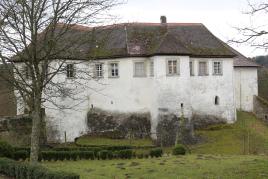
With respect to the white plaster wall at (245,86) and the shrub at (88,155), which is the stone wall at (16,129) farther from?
the white plaster wall at (245,86)

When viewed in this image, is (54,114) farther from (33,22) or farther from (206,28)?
(33,22)

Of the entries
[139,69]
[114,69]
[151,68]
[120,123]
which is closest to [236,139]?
[151,68]

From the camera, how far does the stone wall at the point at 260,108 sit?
48.8 meters

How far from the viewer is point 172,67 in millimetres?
39625

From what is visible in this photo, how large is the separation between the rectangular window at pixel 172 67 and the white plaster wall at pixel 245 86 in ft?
38.2

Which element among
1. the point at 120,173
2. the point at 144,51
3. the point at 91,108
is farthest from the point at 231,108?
the point at 120,173

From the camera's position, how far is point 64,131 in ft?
131

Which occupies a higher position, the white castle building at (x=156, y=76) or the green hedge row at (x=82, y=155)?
the white castle building at (x=156, y=76)

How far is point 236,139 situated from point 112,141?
995cm

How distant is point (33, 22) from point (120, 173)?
280 inches

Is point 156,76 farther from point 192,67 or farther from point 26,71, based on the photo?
point 26,71

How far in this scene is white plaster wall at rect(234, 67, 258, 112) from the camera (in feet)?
162

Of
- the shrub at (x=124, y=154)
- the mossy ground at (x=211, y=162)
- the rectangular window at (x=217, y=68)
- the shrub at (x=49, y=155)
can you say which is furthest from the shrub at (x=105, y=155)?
the rectangular window at (x=217, y=68)

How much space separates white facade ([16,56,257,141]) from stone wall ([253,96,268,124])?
20.6 ft
